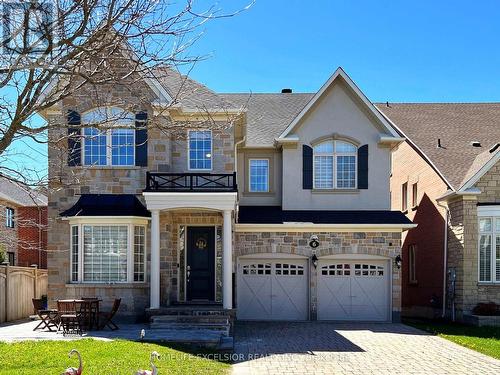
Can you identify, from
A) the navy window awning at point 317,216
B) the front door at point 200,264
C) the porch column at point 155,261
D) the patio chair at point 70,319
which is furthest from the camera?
the navy window awning at point 317,216

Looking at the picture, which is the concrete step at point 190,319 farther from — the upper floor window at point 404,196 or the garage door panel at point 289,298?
the upper floor window at point 404,196

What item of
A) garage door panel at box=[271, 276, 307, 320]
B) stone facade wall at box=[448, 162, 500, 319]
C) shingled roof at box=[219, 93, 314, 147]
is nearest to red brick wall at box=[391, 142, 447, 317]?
stone facade wall at box=[448, 162, 500, 319]

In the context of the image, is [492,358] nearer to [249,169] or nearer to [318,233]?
[318,233]

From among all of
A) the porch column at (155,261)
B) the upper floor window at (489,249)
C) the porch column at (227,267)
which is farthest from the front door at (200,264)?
the upper floor window at (489,249)

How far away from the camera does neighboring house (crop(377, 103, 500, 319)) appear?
1908 centimetres

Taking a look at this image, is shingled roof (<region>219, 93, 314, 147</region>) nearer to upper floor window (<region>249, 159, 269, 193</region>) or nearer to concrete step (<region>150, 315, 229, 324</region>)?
upper floor window (<region>249, 159, 269, 193</region>)

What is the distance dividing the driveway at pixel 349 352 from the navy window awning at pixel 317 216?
3696 mm

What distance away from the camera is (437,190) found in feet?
69.4

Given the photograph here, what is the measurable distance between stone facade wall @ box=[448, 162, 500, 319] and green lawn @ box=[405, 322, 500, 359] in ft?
3.50

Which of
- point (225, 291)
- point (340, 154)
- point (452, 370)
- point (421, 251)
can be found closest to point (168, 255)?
point (225, 291)

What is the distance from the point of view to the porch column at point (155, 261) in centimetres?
1627

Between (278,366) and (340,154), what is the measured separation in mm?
10845

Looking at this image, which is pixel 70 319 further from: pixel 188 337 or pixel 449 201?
pixel 449 201

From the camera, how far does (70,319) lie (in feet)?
48.1
